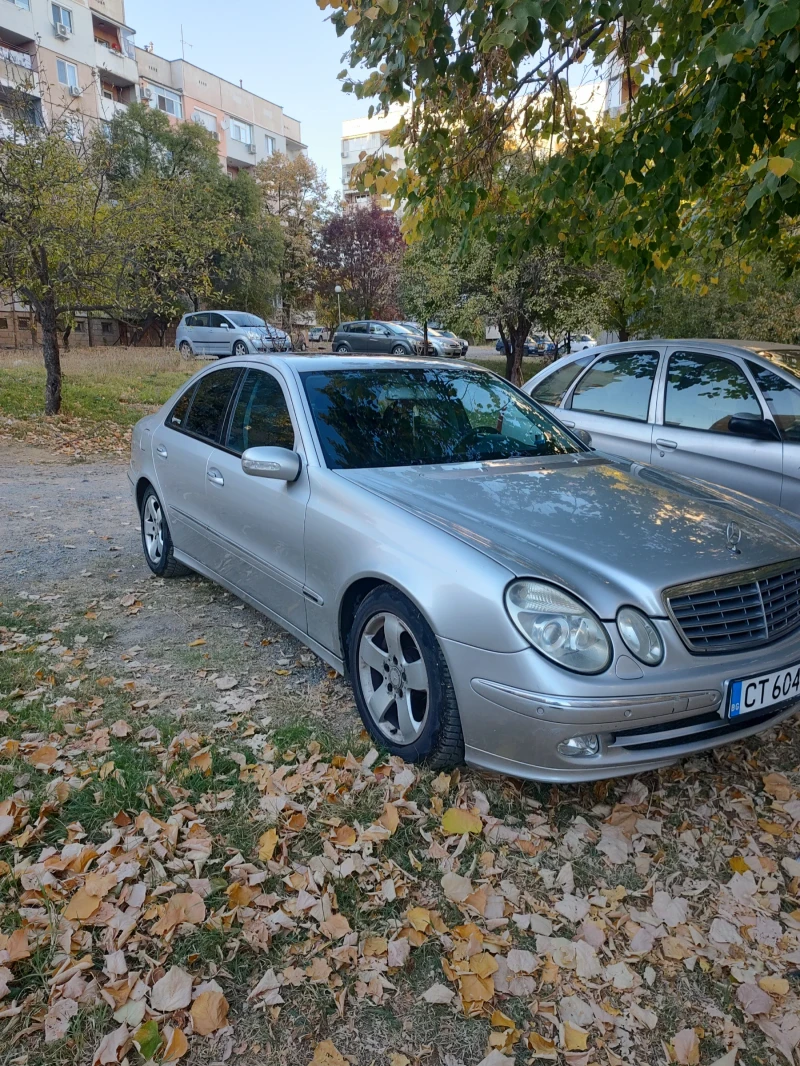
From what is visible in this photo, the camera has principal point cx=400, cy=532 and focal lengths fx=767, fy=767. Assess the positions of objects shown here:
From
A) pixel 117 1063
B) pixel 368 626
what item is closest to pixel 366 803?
pixel 368 626

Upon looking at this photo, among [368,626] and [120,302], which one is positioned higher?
[120,302]

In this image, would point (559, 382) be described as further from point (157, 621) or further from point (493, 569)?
point (493, 569)

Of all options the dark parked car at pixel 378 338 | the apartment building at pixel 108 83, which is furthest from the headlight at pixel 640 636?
the apartment building at pixel 108 83

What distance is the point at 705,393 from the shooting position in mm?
5594

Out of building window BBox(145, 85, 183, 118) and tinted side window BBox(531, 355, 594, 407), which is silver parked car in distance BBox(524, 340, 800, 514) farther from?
building window BBox(145, 85, 183, 118)

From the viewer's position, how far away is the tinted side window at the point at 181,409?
195 inches

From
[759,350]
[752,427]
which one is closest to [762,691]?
[752,427]

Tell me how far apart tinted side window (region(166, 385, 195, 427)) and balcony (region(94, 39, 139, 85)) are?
41702 mm

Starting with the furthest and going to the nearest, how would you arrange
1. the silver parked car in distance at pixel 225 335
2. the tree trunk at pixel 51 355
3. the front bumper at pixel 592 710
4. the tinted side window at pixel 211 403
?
the silver parked car in distance at pixel 225 335 → the tree trunk at pixel 51 355 → the tinted side window at pixel 211 403 → the front bumper at pixel 592 710

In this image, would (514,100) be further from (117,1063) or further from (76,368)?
(76,368)

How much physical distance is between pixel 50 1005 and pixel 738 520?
2.95 m

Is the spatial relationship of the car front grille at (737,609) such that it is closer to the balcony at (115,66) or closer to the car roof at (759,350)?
the car roof at (759,350)

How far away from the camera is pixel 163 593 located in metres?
5.11

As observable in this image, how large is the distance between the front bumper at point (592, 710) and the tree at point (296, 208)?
132 ft
